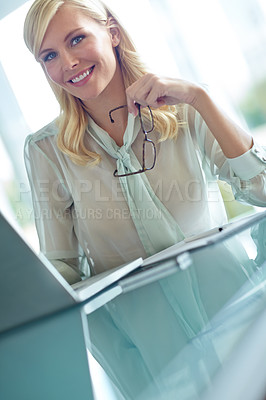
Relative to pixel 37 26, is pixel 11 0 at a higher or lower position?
higher

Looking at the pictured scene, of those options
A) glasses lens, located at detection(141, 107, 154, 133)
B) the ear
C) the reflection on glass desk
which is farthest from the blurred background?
the reflection on glass desk

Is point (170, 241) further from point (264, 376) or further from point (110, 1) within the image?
point (110, 1)

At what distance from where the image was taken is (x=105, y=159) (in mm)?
1172

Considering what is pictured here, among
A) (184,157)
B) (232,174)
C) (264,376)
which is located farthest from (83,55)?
(264,376)

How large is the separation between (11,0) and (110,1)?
2.09 feet

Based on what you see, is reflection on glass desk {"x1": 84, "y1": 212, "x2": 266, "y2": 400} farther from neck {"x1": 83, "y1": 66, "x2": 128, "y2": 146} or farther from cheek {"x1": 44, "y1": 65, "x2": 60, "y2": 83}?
cheek {"x1": 44, "y1": 65, "x2": 60, "y2": 83}

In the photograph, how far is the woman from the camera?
113 cm

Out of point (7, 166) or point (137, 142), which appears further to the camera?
Answer: point (7, 166)

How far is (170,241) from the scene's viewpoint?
1.12m

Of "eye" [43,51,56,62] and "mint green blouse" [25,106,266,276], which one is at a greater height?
"eye" [43,51,56,62]

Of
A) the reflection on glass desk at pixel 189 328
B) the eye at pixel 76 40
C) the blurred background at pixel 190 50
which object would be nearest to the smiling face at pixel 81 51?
the eye at pixel 76 40

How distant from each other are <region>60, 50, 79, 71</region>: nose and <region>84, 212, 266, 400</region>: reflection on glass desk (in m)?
0.80

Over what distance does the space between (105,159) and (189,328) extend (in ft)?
2.87

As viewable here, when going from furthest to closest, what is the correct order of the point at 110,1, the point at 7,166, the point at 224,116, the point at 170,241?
the point at 7,166 → the point at 110,1 → the point at 170,241 → the point at 224,116
